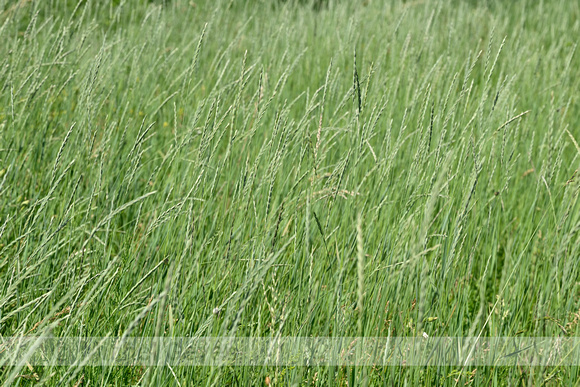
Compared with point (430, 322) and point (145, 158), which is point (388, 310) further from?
point (145, 158)

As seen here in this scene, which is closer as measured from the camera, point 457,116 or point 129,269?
point 129,269

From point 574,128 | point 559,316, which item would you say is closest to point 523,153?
point 574,128

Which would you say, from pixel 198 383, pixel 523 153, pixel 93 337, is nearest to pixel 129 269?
pixel 93 337

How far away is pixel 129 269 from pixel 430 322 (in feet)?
2.68

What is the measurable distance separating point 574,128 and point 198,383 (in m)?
2.87

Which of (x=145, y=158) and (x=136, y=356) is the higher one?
(x=136, y=356)

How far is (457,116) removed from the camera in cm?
247

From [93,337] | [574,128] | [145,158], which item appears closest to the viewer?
[93,337]

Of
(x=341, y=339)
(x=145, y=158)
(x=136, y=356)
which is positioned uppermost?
(x=341, y=339)

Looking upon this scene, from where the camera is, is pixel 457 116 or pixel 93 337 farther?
pixel 457 116

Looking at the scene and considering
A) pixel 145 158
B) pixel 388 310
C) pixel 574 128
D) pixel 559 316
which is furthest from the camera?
pixel 574 128

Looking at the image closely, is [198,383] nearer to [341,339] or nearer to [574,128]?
[341,339]

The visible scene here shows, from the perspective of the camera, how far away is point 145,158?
237 cm

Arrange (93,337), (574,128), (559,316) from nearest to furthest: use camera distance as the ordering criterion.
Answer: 1. (93,337)
2. (559,316)
3. (574,128)
